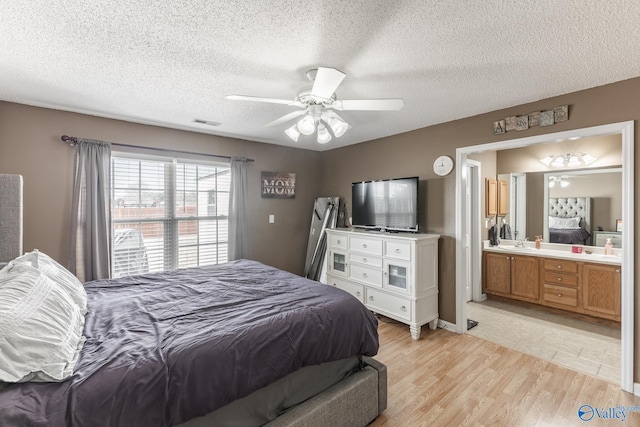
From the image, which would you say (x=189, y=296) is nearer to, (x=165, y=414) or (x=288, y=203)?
(x=165, y=414)

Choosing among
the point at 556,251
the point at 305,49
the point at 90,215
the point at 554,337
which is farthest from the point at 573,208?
the point at 90,215

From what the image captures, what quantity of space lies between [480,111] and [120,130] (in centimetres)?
391

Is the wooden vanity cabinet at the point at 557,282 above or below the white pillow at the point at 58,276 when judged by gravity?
below

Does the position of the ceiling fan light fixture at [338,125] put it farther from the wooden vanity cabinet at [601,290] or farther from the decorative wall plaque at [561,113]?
the wooden vanity cabinet at [601,290]

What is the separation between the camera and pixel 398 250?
3396mm

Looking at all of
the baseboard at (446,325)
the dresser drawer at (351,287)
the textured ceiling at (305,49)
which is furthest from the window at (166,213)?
the baseboard at (446,325)

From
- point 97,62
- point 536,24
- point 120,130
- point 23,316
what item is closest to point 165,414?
point 23,316

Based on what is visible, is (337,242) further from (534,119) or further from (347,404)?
(534,119)

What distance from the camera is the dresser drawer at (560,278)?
3.69 m

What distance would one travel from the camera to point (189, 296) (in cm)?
221

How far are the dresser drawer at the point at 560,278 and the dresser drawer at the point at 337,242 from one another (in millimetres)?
2655

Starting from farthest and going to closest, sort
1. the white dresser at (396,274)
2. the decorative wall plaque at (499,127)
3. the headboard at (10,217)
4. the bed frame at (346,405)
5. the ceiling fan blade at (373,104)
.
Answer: the white dresser at (396,274) < the decorative wall plaque at (499,127) < the headboard at (10,217) < the ceiling fan blade at (373,104) < the bed frame at (346,405)

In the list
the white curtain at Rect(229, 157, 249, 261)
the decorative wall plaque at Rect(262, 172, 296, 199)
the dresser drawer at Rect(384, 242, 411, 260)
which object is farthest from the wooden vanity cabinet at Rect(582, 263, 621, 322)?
the white curtain at Rect(229, 157, 249, 261)

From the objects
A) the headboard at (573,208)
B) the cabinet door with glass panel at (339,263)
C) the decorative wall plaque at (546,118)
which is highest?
the decorative wall plaque at (546,118)
